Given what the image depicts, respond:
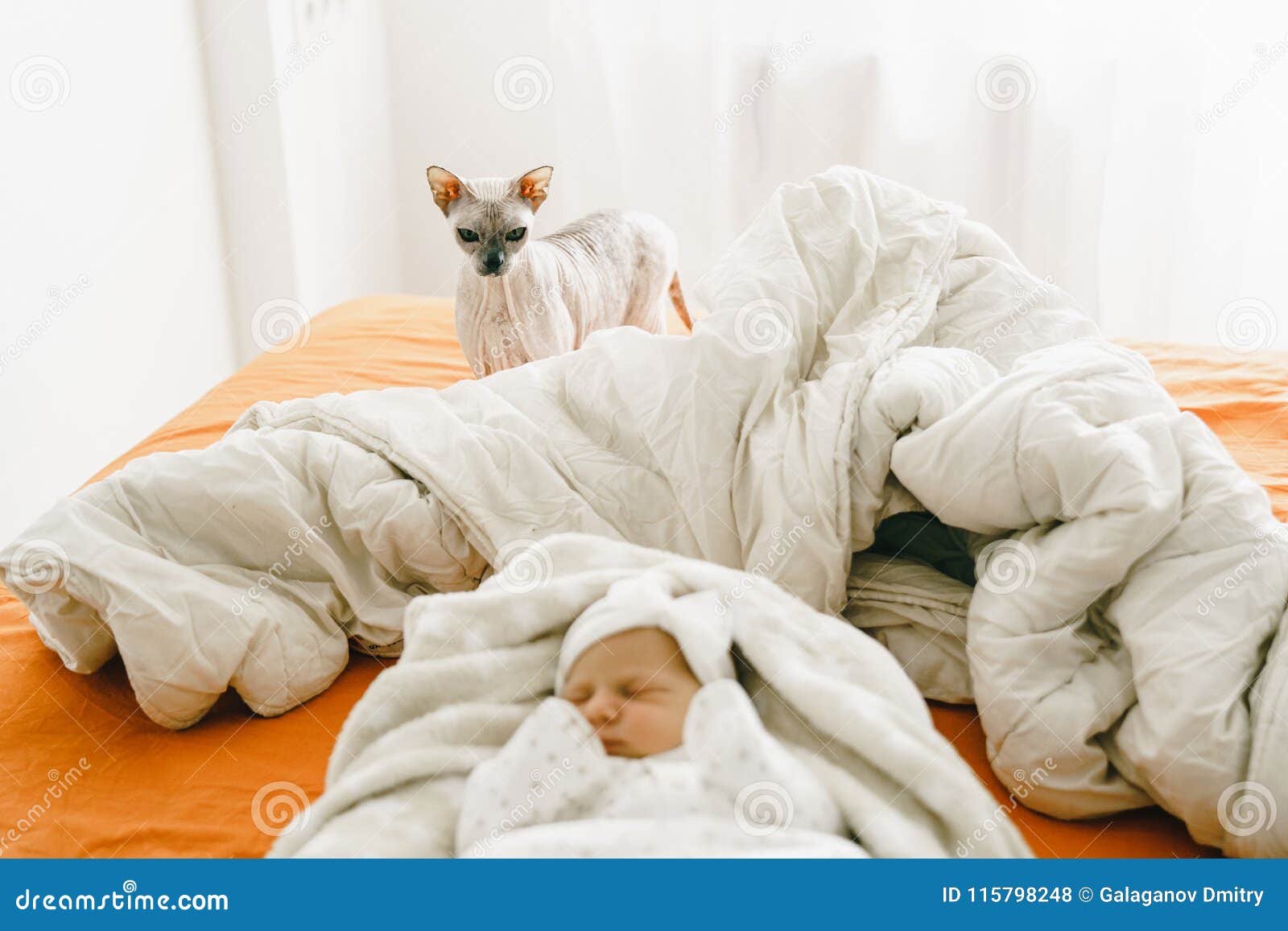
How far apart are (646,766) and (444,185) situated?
1.14 m

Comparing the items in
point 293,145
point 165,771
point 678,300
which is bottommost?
point 165,771

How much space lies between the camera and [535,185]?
1.59 meters

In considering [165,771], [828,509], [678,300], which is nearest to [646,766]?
[828,509]

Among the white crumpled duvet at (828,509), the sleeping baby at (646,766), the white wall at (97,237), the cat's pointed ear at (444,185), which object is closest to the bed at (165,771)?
the white crumpled duvet at (828,509)

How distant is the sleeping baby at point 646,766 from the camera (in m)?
0.61

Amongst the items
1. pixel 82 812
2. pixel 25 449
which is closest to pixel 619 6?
pixel 25 449

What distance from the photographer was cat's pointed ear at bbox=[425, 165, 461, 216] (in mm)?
1551

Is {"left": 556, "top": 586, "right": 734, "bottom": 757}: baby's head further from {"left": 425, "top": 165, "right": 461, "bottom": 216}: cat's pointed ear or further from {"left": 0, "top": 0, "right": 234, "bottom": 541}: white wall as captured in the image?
{"left": 0, "top": 0, "right": 234, "bottom": 541}: white wall

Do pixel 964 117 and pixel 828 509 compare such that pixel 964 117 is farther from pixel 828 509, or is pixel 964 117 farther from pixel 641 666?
pixel 641 666

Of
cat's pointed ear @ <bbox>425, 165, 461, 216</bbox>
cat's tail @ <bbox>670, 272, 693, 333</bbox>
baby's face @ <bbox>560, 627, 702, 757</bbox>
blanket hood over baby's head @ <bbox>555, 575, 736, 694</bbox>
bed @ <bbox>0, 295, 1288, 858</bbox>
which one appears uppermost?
cat's pointed ear @ <bbox>425, 165, 461, 216</bbox>

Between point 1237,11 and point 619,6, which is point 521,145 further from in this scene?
point 1237,11

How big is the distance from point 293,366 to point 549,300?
0.46 metres

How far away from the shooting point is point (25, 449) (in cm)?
192

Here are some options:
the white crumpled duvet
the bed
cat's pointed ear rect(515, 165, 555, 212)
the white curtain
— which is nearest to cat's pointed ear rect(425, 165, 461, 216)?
cat's pointed ear rect(515, 165, 555, 212)
